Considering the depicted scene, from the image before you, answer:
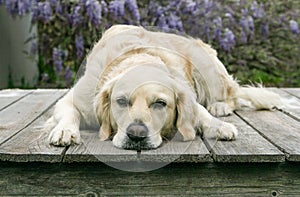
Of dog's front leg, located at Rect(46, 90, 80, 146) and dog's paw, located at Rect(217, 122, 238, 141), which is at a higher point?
dog's paw, located at Rect(217, 122, 238, 141)

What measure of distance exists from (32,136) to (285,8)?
500 centimetres

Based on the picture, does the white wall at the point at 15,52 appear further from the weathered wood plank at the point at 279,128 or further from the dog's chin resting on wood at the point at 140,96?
the weathered wood plank at the point at 279,128

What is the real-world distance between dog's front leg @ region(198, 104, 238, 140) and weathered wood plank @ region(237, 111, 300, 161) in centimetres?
19

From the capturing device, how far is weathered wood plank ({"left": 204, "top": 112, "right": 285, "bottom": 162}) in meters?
2.34

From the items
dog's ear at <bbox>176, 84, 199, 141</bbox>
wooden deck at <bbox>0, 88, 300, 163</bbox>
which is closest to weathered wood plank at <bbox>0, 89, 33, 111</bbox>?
wooden deck at <bbox>0, 88, 300, 163</bbox>

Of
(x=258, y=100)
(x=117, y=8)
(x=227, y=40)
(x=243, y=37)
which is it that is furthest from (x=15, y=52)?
(x=258, y=100)

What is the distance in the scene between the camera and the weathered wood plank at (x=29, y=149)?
234cm

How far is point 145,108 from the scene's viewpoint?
251 cm

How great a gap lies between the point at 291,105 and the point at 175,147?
1.65 meters

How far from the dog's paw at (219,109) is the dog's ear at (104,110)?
98 centimetres

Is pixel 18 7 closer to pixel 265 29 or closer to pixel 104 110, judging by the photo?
pixel 265 29

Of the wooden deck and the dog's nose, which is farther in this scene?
the dog's nose

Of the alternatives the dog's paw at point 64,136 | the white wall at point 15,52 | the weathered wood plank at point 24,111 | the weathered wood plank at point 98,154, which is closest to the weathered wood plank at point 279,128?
the weathered wood plank at point 98,154

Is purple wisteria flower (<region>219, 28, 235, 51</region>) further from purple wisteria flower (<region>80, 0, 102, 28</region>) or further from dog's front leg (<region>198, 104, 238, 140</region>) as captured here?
dog's front leg (<region>198, 104, 238, 140</region>)
